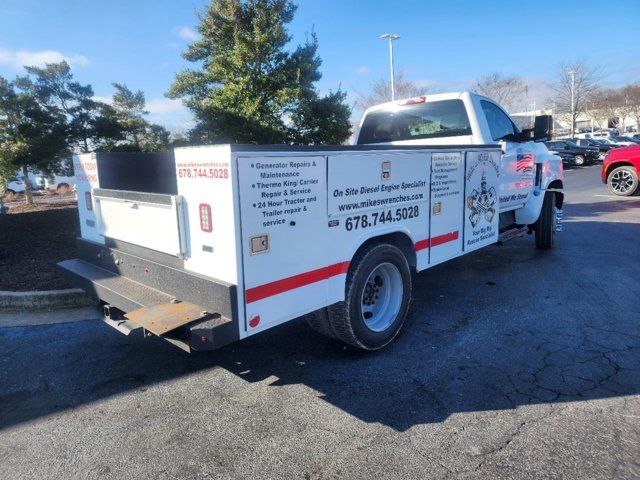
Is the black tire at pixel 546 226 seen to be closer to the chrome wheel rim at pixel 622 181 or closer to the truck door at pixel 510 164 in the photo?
the truck door at pixel 510 164

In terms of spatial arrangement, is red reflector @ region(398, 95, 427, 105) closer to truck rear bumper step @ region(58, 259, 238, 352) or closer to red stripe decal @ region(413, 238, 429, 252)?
red stripe decal @ region(413, 238, 429, 252)

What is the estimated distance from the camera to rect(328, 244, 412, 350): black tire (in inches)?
142

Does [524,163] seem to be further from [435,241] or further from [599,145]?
[599,145]

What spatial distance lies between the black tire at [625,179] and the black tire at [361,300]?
44.6ft

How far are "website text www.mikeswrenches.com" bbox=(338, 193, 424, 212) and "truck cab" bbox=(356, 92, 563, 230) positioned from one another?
2106mm

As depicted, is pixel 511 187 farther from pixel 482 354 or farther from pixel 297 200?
pixel 297 200

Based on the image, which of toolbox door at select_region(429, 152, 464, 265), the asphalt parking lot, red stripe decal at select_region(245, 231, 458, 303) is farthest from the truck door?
red stripe decal at select_region(245, 231, 458, 303)

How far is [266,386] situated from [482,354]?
1847 millimetres

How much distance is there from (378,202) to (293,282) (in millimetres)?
1063

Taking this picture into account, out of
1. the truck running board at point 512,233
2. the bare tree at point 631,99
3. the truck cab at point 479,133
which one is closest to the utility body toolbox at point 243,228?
the truck cab at point 479,133

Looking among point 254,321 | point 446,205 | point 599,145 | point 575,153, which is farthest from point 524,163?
point 599,145

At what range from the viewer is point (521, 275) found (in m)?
6.40

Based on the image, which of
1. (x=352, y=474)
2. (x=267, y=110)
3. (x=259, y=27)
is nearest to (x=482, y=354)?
(x=352, y=474)

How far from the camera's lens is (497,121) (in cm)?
629
